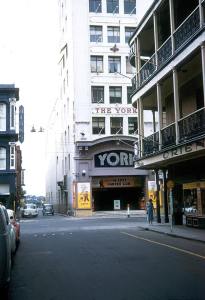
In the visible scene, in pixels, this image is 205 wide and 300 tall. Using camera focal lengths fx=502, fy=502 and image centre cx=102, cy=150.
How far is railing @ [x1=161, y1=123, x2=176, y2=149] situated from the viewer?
25617 mm

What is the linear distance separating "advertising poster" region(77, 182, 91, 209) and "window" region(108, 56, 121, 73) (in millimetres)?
13911

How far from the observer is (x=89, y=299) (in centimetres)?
885

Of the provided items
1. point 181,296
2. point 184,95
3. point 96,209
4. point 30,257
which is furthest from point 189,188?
→ point 96,209

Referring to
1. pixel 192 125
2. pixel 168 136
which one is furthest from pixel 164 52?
→ pixel 192 125

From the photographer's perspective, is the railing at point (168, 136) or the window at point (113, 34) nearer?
the railing at point (168, 136)

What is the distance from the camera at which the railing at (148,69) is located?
1139 inches

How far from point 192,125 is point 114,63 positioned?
36.9m

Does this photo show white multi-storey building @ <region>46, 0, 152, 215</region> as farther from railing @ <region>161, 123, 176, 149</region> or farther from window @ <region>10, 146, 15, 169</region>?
railing @ <region>161, 123, 176, 149</region>

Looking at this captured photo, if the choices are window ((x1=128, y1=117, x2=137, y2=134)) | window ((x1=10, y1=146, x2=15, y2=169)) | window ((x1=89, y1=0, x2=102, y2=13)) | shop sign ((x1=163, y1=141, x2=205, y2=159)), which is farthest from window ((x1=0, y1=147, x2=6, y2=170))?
shop sign ((x1=163, y1=141, x2=205, y2=159))

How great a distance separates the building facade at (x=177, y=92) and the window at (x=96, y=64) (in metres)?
23.7

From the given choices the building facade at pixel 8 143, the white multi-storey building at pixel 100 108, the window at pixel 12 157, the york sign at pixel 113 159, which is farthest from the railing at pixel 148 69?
the york sign at pixel 113 159

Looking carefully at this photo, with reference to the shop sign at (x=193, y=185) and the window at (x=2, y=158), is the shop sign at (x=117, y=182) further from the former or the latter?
the shop sign at (x=193, y=185)

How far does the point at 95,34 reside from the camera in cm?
5850

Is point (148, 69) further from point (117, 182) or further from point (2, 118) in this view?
point (117, 182)
